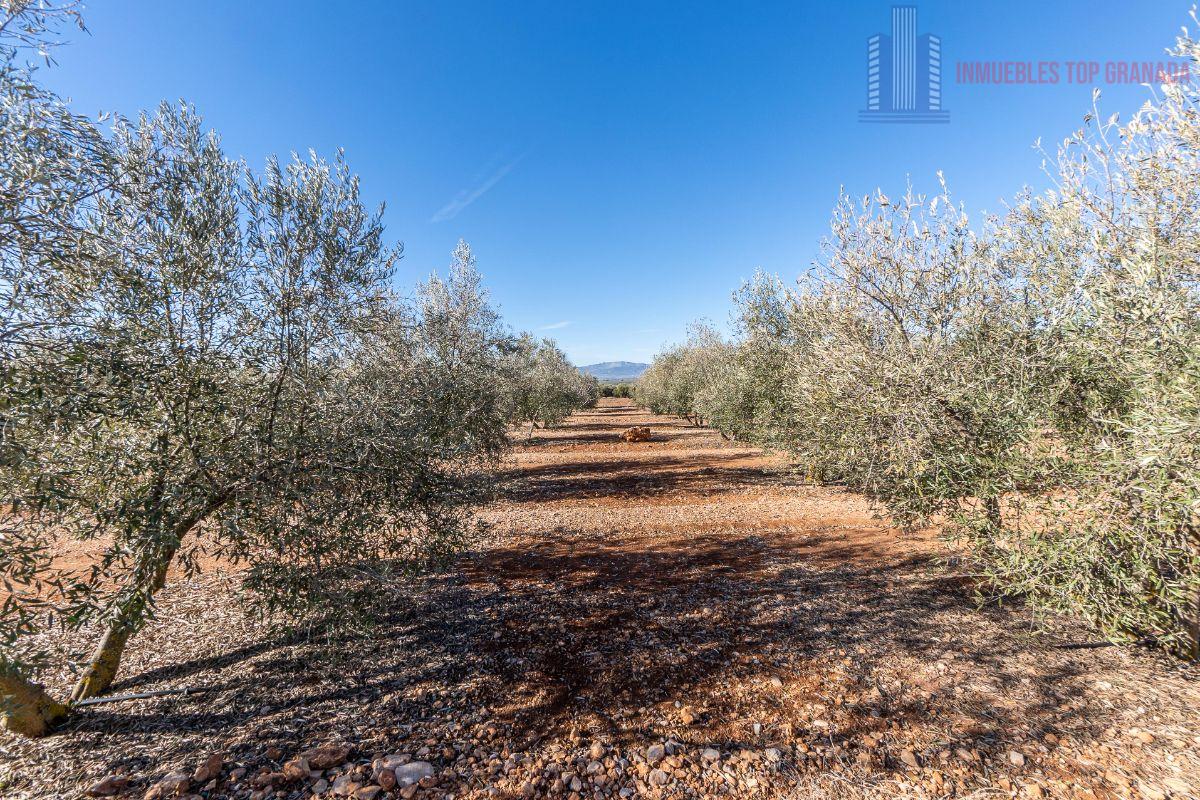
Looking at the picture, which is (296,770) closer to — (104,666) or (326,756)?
(326,756)

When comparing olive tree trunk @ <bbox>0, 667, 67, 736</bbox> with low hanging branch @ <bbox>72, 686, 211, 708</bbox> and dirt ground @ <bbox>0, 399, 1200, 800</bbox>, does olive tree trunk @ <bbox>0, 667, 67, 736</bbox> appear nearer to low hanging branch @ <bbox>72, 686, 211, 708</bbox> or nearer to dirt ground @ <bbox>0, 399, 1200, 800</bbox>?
dirt ground @ <bbox>0, 399, 1200, 800</bbox>

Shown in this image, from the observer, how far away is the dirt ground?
4.56m

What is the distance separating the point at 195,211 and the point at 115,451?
3292mm

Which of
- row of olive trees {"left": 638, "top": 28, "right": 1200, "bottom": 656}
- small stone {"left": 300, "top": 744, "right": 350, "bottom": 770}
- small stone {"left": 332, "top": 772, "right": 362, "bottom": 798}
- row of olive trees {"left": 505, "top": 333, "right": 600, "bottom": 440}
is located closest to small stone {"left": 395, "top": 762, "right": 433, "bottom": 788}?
Result: small stone {"left": 332, "top": 772, "right": 362, "bottom": 798}

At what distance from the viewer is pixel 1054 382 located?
630 centimetres

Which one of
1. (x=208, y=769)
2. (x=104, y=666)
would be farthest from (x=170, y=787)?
(x=104, y=666)

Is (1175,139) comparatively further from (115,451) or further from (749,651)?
(115,451)

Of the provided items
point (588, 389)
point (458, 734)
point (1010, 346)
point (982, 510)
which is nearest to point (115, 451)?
point (458, 734)

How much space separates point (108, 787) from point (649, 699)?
5.83m

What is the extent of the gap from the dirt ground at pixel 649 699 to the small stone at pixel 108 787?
24 mm

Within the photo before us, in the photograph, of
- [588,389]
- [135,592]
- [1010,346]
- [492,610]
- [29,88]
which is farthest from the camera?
[588,389]

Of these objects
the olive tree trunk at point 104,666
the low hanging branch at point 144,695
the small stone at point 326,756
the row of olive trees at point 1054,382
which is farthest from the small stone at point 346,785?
the row of olive trees at point 1054,382

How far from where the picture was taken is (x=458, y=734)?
17.3ft

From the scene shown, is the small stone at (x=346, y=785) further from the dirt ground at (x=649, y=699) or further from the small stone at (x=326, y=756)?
the small stone at (x=326, y=756)
